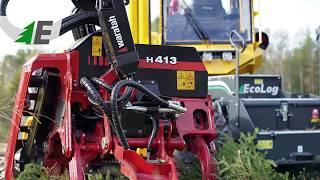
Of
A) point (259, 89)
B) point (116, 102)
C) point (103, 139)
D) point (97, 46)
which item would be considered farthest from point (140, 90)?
point (259, 89)

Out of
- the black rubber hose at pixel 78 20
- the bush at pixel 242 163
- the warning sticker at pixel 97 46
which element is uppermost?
the black rubber hose at pixel 78 20

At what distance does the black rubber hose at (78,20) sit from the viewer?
188 inches

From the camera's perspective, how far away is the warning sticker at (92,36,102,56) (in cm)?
487

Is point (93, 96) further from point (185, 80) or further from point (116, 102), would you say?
point (185, 80)

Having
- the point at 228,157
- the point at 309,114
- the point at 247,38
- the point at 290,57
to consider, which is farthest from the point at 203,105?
the point at 290,57

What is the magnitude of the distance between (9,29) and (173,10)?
3.24 metres

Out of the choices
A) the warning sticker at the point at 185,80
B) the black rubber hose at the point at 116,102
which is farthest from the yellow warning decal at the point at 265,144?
the black rubber hose at the point at 116,102

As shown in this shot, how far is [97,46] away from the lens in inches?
193

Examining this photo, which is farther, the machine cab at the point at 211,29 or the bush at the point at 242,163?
the machine cab at the point at 211,29

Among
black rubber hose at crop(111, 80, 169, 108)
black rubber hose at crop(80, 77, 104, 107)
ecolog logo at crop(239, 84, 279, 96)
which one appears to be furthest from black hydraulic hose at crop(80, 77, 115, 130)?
ecolog logo at crop(239, 84, 279, 96)

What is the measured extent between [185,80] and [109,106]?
1.08m

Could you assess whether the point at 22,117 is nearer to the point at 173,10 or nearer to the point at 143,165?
the point at 143,165

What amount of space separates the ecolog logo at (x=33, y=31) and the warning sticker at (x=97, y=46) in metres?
0.32

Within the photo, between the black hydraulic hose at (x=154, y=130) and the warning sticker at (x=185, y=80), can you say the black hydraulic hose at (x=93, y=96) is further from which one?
the warning sticker at (x=185, y=80)
